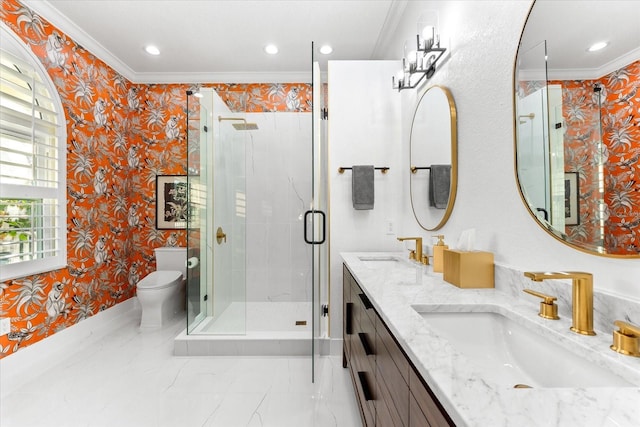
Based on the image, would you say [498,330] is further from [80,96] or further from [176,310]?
[80,96]

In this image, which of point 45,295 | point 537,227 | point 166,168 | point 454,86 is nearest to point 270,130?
point 166,168

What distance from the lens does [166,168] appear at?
3416mm

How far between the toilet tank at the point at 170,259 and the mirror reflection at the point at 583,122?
3185 mm

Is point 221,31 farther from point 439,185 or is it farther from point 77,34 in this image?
point 439,185

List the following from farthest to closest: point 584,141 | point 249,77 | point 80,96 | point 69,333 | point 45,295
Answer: point 249,77 < point 80,96 < point 69,333 < point 45,295 < point 584,141

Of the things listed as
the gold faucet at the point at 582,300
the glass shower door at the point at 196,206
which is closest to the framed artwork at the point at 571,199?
the gold faucet at the point at 582,300

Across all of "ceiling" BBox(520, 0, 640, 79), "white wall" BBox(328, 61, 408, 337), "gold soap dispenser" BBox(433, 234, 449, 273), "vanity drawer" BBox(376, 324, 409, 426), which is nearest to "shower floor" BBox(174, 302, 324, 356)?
"white wall" BBox(328, 61, 408, 337)

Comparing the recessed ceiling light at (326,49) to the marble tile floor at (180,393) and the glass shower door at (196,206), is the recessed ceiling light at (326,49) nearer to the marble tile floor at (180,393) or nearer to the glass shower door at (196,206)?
the glass shower door at (196,206)

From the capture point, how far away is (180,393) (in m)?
1.84

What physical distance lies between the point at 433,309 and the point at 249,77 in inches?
131

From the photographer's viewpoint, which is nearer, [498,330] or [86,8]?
[498,330]

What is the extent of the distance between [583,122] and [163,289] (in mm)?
3188

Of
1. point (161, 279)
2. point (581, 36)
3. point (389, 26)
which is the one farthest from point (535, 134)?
point (161, 279)

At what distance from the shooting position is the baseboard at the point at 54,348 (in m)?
1.96
